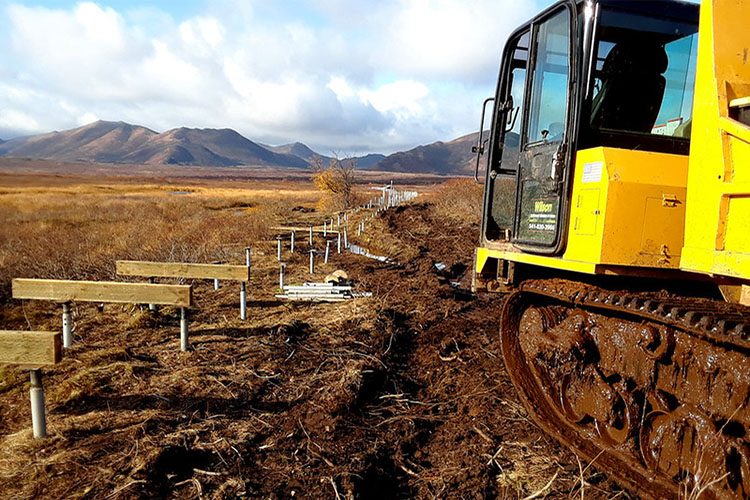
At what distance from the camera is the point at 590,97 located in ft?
12.2

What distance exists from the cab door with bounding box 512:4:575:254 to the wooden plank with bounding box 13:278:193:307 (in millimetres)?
3844

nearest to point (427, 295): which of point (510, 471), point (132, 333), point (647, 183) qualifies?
point (132, 333)

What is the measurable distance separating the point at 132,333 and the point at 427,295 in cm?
487

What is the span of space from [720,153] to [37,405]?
4.93 meters

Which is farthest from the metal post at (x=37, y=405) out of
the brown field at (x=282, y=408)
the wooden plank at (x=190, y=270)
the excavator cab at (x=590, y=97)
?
the excavator cab at (x=590, y=97)

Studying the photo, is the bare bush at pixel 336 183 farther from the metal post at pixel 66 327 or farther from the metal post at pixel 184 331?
the metal post at pixel 184 331

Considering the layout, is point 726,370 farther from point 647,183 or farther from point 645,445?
point 647,183

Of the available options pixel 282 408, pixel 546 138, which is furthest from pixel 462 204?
pixel 282 408

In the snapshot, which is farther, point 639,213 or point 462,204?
point 462,204

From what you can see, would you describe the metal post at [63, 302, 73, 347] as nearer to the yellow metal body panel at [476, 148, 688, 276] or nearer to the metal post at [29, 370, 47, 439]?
the metal post at [29, 370, 47, 439]

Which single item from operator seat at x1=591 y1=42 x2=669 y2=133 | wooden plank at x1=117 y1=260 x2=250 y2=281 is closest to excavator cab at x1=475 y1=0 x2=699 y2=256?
operator seat at x1=591 y1=42 x2=669 y2=133

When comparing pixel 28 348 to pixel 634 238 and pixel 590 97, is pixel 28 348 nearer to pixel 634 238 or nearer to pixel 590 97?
pixel 634 238

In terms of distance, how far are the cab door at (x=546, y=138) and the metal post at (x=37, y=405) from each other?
13.3ft

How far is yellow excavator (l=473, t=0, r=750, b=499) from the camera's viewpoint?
285cm
